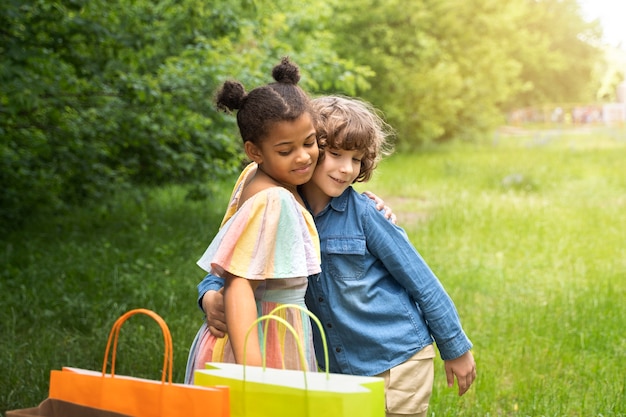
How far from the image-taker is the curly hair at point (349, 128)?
2430mm

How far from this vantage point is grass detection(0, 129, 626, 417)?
14.0 ft

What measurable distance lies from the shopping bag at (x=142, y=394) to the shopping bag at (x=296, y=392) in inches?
3.0

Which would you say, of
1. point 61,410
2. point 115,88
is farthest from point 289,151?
point 115,88

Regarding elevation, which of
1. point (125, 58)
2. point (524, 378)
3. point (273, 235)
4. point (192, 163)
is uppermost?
point (125, 58)

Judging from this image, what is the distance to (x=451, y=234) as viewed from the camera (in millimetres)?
8297

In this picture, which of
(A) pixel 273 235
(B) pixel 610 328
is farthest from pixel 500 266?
(A) pixel 273 235

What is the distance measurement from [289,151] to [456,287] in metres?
4.25

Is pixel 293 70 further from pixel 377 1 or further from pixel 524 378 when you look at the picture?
pixel 377 1

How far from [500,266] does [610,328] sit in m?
1.94

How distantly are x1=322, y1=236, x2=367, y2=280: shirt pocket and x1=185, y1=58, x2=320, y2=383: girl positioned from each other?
188 millimetres

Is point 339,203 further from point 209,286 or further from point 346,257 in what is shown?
point 209,286

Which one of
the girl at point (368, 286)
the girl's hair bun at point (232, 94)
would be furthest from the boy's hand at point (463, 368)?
the girl's hair bun at point (232, 94)

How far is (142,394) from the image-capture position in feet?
6.02

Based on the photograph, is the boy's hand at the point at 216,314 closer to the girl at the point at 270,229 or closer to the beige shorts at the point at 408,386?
the girl at the point at 270,229
